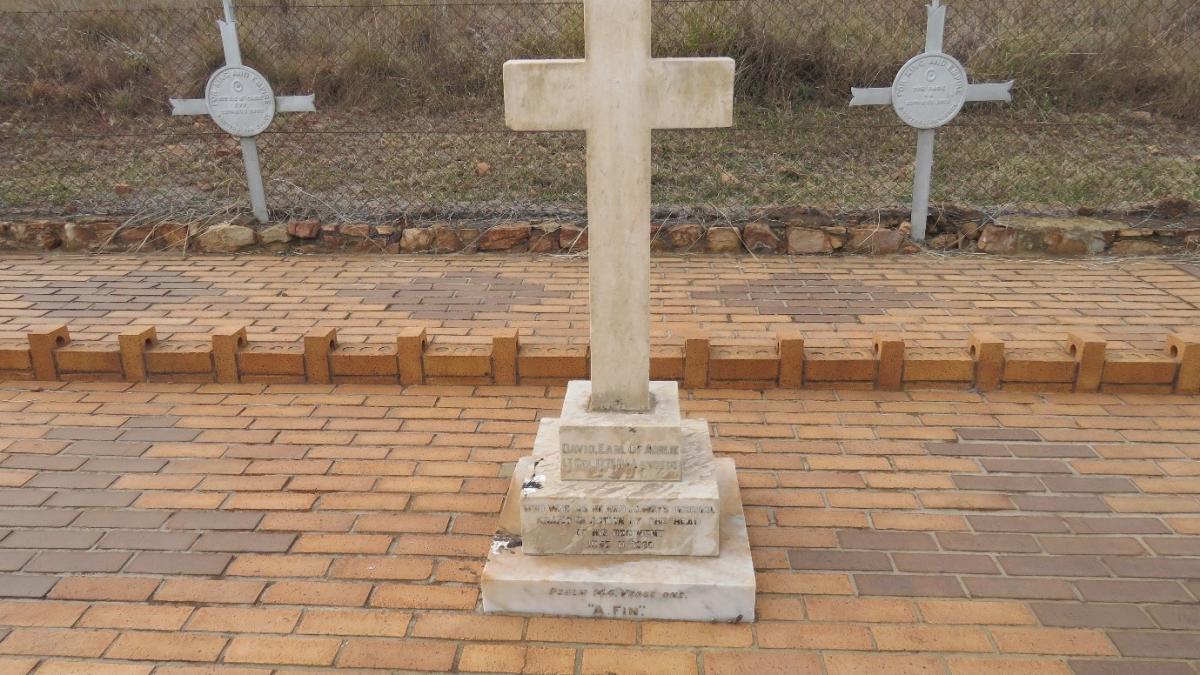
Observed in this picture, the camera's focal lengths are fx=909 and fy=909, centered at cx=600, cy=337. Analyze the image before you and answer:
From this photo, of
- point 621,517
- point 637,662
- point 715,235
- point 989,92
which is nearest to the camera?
point 637,662

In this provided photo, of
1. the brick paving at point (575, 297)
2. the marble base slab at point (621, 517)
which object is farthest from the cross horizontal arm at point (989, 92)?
the marble base slab at point (621, 517)

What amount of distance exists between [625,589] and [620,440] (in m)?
0.43

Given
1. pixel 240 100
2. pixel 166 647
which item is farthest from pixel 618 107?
pixel 240 100

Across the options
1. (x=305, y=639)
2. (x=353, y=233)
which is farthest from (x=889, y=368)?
(x=353, y=233)

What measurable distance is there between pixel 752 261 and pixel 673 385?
10.1ft

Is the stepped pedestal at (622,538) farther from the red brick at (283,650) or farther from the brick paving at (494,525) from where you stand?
the red brick at (283,650)

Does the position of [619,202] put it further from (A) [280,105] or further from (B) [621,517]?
(A) [280,105]

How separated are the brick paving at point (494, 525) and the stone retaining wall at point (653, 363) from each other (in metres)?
0.07

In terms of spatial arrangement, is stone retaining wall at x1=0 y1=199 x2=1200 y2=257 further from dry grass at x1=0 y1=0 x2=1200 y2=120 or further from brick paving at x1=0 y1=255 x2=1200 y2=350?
dry grass at x1=0 y1=0 x2=1200 y2=120

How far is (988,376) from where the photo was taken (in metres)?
3.93

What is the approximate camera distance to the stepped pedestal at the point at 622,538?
8.41ft

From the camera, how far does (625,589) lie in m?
2.57

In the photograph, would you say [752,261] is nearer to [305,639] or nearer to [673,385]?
[673,385]

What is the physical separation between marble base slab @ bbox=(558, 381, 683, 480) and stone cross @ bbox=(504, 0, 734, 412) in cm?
36
